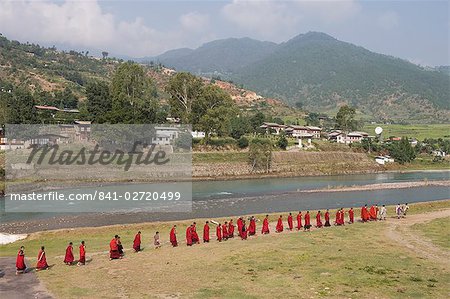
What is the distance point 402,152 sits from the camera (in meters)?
109

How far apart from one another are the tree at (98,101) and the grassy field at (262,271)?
68.3 meters

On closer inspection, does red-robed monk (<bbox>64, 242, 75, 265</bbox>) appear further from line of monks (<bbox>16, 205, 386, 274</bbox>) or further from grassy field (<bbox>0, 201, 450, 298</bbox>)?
grassy field (<bbox>0, 201, 450, 298</bbox>)

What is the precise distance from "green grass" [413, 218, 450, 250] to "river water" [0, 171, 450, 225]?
1693 centimetres

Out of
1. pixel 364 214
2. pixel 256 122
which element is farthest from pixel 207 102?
pixel 364 214

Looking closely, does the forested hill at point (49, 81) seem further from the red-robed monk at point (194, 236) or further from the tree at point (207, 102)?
the red-robed monk at point (194, 236)

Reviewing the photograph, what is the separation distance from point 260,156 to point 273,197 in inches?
1261

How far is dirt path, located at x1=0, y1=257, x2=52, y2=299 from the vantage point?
17406mm

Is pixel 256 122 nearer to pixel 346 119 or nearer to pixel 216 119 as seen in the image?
pixel 346 119

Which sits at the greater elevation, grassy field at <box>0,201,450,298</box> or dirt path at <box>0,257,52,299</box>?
grassy field at <box>0,201,450,298</box>

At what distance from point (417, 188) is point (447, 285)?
2211 inches

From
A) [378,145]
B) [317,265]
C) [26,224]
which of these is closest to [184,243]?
[317,265]

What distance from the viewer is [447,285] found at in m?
18.5

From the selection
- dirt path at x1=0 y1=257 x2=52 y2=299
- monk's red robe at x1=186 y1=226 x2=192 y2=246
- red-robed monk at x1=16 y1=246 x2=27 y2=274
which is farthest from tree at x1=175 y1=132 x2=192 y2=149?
red-robed monk at x1=16 y1=246 x2=27 y2=274

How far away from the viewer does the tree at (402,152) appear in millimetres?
109269
